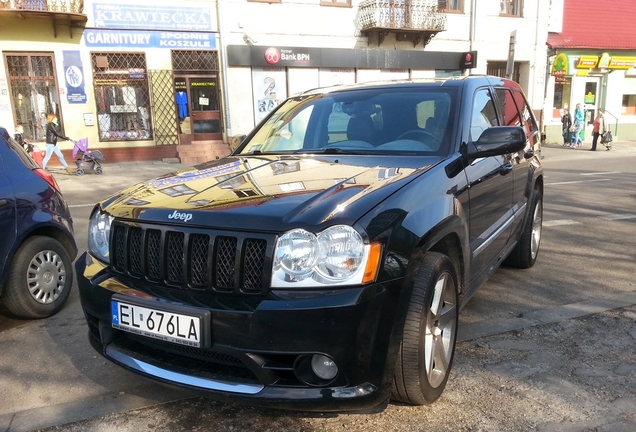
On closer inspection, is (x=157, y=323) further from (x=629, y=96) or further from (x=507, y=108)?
(x=629, y=96)

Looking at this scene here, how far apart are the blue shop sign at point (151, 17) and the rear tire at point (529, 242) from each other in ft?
50.0

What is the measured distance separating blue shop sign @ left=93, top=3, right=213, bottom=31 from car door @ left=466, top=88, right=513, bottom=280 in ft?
51.2

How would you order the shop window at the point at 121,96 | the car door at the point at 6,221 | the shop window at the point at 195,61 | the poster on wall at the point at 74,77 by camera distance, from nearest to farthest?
1. the car door at the point at 6,221
2. the poster on wall at the point at 74,77
3. the shop window at the point at 121,96
4. the shop window at the point at 195,61

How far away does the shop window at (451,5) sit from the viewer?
834 inches

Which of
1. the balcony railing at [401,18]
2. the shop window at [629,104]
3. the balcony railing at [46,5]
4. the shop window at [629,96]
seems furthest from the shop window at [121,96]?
the shop window at [629,104]

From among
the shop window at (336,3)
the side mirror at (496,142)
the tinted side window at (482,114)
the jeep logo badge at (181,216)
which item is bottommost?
the jeep logo badge at (181,216)

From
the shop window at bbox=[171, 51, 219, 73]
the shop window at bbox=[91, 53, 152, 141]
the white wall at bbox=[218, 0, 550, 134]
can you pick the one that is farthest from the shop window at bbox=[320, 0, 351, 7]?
the shop window at bbox=[91, 53, 152, 141]

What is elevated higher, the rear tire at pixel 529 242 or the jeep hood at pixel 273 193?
the jeep hood at pixel 273 193

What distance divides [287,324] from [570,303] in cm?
304

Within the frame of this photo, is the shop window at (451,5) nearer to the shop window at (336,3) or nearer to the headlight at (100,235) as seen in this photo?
the shop window at (336,3)

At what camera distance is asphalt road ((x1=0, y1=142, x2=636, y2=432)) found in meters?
2.59

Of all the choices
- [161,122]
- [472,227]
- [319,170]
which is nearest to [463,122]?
[472,227]

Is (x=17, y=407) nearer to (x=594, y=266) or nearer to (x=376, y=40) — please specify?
(x=594, y=266)

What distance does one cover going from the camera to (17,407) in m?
2.85
